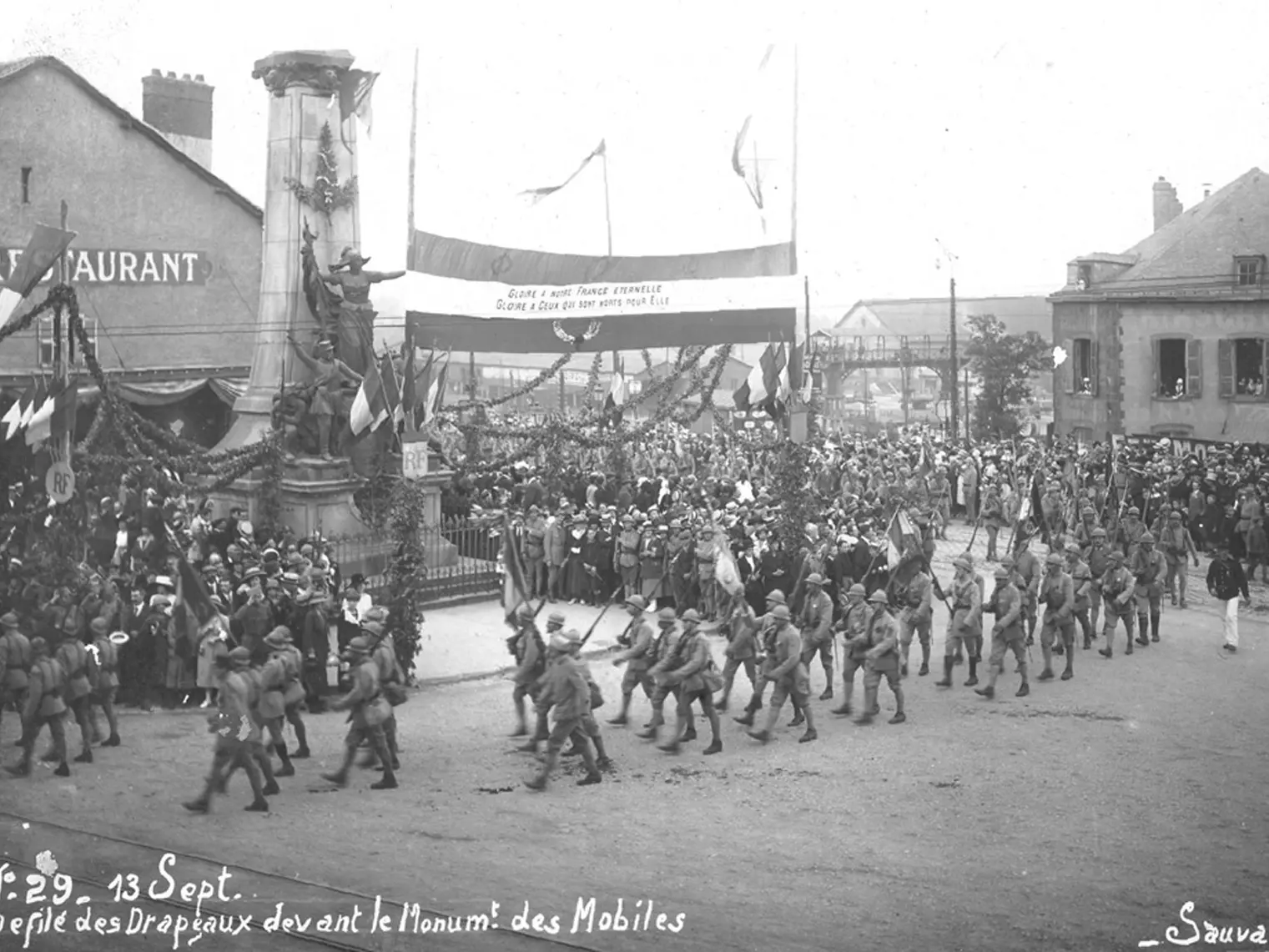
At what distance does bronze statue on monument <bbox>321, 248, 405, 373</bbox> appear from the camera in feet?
72.1

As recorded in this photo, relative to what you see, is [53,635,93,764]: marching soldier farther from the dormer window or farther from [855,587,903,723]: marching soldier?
the dormer window

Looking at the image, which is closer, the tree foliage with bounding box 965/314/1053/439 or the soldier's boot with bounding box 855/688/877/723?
the soldier's boot with bounding box 855/688/877/723

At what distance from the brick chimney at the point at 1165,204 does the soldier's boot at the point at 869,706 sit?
29.8 metres

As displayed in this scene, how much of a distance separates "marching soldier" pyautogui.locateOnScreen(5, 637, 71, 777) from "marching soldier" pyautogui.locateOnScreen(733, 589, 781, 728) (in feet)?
21.6

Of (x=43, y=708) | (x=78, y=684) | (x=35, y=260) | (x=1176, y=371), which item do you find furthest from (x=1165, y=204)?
(x=43, y=708)

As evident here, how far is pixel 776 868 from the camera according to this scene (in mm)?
10344

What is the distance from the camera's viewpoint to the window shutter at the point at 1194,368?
102 ft

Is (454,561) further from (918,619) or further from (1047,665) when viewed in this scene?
(1047,665)

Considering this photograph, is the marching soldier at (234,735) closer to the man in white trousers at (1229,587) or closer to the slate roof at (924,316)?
the man in white trousers at (1229,587)

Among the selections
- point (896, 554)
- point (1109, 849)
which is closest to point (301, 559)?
point (896, 554)

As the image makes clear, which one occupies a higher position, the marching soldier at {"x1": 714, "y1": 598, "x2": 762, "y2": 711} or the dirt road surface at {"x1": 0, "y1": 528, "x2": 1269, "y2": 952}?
the marching soldier at {"x1": 714, "y1": 598, "x2": 762, "y2": 711}

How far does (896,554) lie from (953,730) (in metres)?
3.69

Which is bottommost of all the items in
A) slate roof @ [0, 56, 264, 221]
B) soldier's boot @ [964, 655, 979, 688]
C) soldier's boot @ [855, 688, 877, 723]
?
soldier's boot @ [855, 688, 877, 723]

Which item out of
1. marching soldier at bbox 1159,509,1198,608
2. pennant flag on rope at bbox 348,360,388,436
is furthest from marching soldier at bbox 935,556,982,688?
pennant flag on rope at bbox 348,360,388,436
